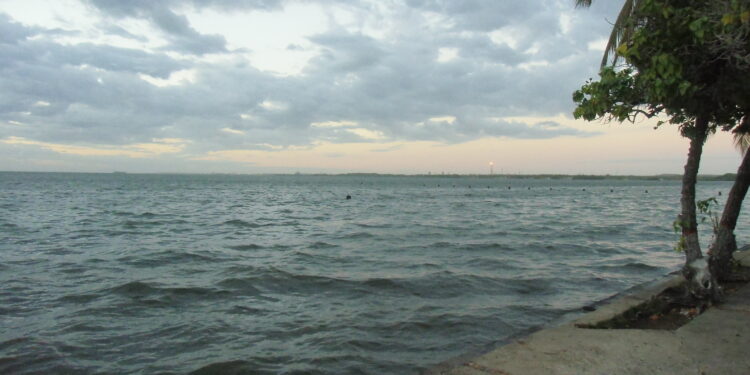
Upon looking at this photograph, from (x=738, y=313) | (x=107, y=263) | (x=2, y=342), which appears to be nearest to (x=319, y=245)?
(x=107, y=263)

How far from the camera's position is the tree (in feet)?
18.8

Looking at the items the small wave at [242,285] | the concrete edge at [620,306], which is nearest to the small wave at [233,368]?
the small wave at [242,285]

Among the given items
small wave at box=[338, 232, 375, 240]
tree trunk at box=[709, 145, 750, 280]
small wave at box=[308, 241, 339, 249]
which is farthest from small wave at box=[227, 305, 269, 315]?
small wave at box=[338, 232, 375, 240]

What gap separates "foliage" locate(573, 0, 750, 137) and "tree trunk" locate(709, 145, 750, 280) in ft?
4.76

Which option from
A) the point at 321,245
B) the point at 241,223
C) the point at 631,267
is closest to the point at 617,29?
the point at 631,267

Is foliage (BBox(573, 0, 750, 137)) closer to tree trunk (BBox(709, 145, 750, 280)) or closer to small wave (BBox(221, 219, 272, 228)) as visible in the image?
tree trunk (BBox(709, 145, 750, 280))

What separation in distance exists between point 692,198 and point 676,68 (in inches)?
122

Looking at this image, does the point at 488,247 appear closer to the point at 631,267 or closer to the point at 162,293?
the point at 631,267

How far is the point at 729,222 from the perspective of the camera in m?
8.60

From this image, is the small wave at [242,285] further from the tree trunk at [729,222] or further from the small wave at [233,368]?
the tree trunk at [729,222]

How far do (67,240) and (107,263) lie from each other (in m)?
6.64

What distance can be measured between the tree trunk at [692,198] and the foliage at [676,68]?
0.20m

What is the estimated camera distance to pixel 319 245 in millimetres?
18703

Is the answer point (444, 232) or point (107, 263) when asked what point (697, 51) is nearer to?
point (107, 263)
